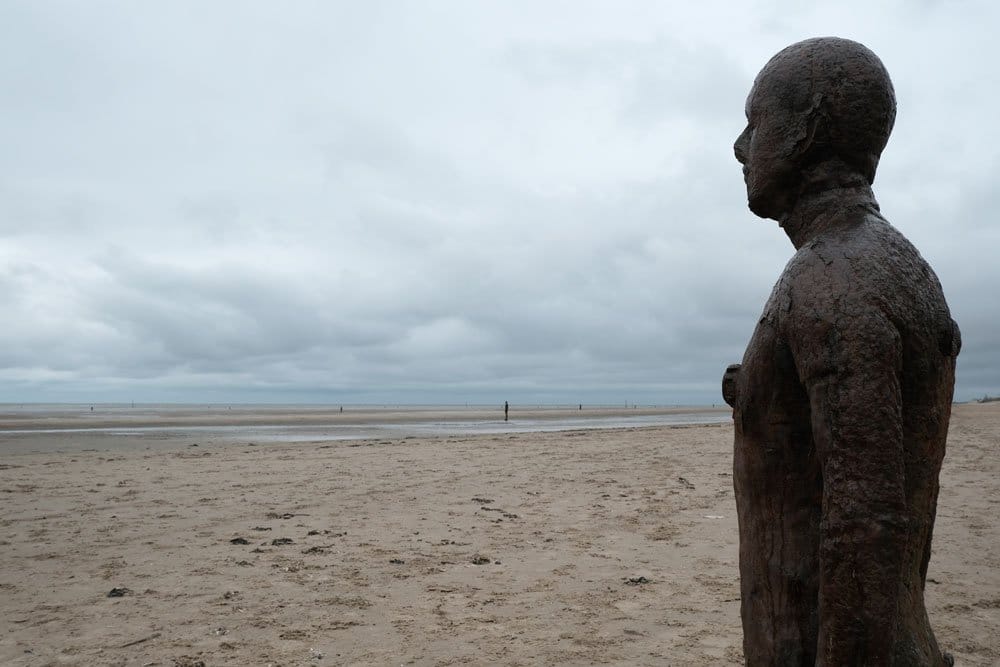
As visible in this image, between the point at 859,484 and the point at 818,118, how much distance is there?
1.11 meters

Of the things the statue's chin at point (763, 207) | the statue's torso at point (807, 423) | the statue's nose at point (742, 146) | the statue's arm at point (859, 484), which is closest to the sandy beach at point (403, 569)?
the statue's torso at point (807, 423)

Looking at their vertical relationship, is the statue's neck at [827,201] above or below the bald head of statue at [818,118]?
below

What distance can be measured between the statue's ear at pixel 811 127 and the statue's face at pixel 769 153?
12 mm

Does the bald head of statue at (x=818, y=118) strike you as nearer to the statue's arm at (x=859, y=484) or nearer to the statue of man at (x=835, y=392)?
the statue of man at (x=835, y=392)

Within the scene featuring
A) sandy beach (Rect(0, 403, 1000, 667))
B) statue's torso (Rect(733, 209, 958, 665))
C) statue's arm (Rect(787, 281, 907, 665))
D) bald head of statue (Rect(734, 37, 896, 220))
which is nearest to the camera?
statue's arm (Rect(787, 281, 907, 665))

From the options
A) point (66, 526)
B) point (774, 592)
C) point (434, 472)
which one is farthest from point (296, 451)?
point (774, 592)

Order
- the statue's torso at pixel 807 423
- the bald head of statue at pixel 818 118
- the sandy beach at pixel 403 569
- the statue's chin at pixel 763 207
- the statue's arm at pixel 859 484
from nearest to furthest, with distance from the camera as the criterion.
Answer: the statue's arm at pixel 859 484 < the statue's torso at pixel 807 423 < the bald head of statue at pixel 818 118 < the statue's chin at pixel 763 207 < the sandy beach at pixel 403 569

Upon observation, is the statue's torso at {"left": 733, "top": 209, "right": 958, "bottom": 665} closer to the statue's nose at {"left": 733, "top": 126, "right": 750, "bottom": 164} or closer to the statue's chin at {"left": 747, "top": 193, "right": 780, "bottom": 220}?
the statue's chin at {"left": 747, "top": 193, "right": 780, "bottom": 220}

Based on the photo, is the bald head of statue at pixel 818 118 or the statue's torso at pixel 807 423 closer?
the statue's torso at pixel 807 423

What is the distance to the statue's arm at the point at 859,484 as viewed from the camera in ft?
5.90

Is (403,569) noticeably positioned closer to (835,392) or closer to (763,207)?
(763,207)

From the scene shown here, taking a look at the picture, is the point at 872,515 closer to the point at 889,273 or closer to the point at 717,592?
the point at 889,273

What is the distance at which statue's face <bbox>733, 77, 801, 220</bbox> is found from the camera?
2264mm

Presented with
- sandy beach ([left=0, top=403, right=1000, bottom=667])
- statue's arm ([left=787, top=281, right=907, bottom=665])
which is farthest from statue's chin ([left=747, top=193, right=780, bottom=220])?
sandy beach ([left=0, top=403, right=1000, bottom=667])
